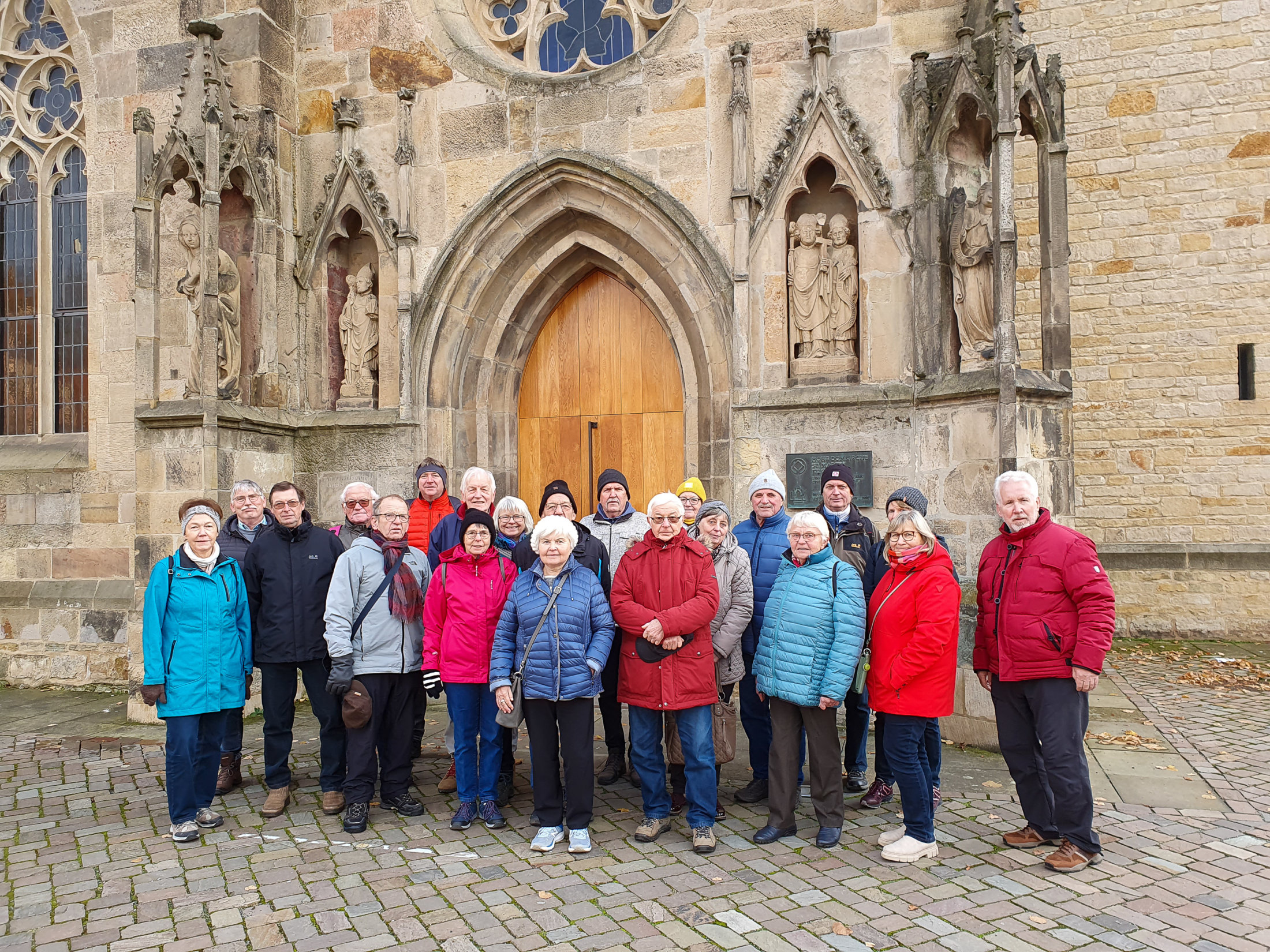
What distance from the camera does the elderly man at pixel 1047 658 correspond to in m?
4.01

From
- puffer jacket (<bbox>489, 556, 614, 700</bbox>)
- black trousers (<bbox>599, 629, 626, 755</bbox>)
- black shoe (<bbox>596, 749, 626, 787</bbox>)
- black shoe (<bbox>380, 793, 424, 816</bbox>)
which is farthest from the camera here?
black shoe (<bbox>596, 749, 626, 787</bbox>)

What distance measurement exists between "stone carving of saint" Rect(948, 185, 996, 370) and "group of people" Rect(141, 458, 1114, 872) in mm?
1827

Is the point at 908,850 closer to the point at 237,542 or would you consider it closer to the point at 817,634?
the point at 817,634

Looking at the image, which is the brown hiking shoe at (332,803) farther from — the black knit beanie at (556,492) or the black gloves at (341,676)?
the black knit beanie at (556,492)

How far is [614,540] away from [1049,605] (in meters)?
2.22

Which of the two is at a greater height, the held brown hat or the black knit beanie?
A: the black knit beanie

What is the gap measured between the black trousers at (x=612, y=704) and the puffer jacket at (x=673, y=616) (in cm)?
55

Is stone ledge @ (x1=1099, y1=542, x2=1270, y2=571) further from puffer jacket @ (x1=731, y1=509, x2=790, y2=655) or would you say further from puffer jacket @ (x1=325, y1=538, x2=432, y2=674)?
puffer jacket @ (x1=325, y1=538, x2=432, y2=674)

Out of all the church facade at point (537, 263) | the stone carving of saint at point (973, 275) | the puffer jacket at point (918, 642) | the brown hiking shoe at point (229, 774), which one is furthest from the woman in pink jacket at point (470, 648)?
the stone carving of saint at point (973, 275)

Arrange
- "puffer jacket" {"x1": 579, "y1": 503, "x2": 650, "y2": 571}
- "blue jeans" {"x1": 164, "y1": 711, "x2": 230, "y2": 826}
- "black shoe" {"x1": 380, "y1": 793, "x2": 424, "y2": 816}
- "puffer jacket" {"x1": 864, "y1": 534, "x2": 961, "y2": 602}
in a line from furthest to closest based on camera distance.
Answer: "puffer jacket" {"x1": 579, "y1": 503, "x2": 650, "y2": 571}
"puffer jacket" {"x1": 864, "y1": 534, "x2": 961, "y2": 602}
"black shoe" {"x1": 380, "y1": 793, "x2": 424, "y2": 816}
"blue jeans" {"x1": 164, "y1": 711, "x2": 230, "y2": 826}

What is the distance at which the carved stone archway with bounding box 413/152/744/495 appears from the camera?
7.38 metres

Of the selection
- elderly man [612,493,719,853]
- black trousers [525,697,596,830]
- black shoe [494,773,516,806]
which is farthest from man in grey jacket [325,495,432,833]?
elderly man [612,493,719,853]

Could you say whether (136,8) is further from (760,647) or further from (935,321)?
(760,647)

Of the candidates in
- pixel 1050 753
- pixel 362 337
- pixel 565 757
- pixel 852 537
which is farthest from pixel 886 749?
pixel 362 337
